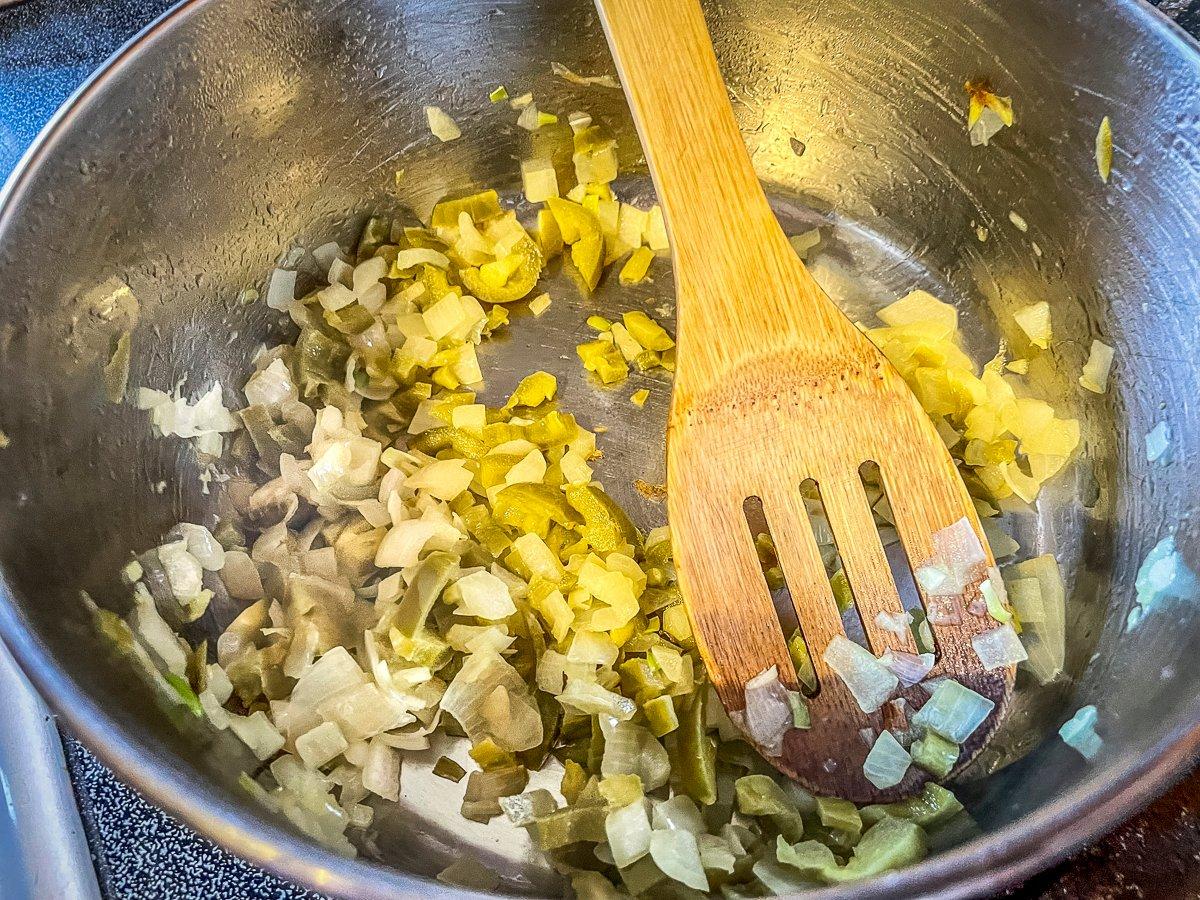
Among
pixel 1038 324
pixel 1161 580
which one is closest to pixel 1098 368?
pixel 1038 324

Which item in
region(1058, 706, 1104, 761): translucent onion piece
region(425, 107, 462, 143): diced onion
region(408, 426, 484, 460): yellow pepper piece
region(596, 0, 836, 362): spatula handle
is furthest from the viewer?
region(425, 107, 462, 143): diced onion

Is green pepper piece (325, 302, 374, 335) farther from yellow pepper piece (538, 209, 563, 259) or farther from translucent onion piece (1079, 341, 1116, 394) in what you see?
translucent onion piece (1079, 341, 1116, 394)

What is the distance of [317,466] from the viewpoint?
103cm

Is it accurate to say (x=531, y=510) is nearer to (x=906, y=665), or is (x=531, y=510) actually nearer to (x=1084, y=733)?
(x=906, y=665)

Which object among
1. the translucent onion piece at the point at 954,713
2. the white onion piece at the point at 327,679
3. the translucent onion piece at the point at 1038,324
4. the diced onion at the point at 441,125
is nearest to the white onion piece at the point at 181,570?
the white onion piece at the point at 327,679

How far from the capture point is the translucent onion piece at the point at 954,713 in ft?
2.75

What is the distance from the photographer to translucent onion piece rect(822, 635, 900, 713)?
0.85 metres

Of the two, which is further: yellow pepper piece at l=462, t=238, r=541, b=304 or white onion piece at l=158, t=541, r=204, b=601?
yellow pepper piece at l=462, t=238, r=541, b=304

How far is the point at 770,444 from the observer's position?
3.01ft

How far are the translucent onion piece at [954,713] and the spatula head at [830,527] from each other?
0.01 m

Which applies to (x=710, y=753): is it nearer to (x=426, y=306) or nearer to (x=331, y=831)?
(x=331, y=831)

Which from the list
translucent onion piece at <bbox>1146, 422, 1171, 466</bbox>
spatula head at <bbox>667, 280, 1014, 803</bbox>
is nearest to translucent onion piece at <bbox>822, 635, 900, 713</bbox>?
spatula head at <bbox>667, 280, 1014, 803</bbox>

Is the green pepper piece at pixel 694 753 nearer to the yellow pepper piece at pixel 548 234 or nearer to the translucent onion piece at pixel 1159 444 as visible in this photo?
the translucent onion piece at pixel 1159 444

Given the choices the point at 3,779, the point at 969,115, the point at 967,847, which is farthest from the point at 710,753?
the point at 969,115
